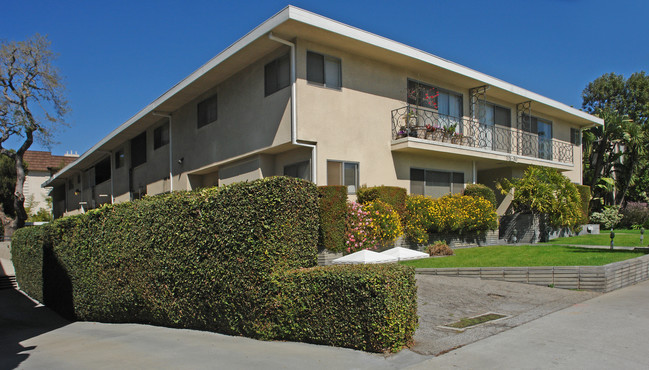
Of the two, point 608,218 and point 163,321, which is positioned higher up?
point 608,218

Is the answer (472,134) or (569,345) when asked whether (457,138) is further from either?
(569,345)

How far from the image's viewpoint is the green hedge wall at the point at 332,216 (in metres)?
12.7

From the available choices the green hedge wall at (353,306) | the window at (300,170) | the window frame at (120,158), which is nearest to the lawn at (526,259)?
the window at (300,170)

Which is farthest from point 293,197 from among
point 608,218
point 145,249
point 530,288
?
point 608,218

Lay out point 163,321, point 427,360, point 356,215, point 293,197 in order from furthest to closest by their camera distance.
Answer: point 356,215 → point 163,321 → point 293,197 → point 427,360

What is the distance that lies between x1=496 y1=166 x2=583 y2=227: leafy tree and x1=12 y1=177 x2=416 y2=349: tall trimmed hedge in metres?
13.4

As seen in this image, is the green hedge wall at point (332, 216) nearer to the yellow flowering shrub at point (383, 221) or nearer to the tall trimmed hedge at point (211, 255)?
the yellow flowering shrub at point (383, 221)

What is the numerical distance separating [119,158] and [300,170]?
17.9m

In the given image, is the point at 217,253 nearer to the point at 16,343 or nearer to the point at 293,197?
the point at 293,197

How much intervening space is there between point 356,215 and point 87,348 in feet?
24.2

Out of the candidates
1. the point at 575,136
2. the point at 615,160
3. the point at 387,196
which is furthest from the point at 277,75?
the point at 615,160

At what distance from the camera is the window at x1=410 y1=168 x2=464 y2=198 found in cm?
1670

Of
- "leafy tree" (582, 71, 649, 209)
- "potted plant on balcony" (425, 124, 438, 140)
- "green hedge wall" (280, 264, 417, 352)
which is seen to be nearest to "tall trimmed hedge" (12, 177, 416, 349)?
"green hedge wall" (280, 264, 417, 352)

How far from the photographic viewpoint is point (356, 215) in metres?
13.0
